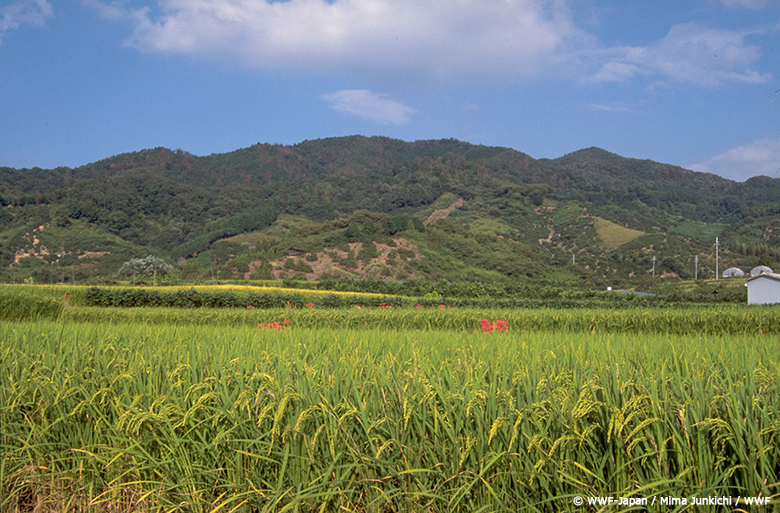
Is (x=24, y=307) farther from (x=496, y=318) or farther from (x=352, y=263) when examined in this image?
(x=352, y=263)

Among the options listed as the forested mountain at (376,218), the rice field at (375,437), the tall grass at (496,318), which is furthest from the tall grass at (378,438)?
the forested mountain at (376,218)

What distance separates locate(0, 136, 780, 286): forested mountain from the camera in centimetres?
5453

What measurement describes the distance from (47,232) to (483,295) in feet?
235

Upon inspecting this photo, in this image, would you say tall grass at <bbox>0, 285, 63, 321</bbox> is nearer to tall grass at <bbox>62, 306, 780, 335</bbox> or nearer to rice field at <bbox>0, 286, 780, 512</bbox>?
tall grass at <bbox>62, 306, 780, 335</bbox>

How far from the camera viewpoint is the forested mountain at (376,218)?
179ft

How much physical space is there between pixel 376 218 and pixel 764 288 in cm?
4185

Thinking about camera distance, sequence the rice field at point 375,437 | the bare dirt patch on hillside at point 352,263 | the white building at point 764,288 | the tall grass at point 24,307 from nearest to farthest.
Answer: the rice field at point 375,437
the tall grass at point 24,307
the white building at point 764,288
the bare dirt patch on hillside at point 352,263

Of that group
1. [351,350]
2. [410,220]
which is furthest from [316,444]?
[410,220]

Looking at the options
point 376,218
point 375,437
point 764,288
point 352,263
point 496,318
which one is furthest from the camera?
point 376,218

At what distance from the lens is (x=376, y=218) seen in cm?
6034

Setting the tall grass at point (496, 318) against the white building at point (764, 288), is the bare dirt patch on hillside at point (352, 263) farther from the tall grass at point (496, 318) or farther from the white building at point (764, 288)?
the tall grass at point (496, 318)

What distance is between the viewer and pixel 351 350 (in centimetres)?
341

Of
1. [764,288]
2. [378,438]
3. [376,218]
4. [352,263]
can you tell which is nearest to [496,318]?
[378,438]

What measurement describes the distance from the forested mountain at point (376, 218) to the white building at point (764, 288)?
26.9 metres
